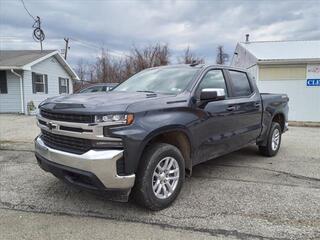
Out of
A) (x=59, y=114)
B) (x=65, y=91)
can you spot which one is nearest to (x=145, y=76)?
(x=59, y=114)

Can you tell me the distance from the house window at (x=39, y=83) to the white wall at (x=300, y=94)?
492 inches

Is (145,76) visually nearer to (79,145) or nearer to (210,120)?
(210,120)

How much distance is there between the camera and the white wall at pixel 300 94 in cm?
1541

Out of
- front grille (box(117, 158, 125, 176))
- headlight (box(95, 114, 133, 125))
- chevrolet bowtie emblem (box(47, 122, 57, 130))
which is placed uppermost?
headlight (box(95, 114, 133, 125))

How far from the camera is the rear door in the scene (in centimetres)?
528

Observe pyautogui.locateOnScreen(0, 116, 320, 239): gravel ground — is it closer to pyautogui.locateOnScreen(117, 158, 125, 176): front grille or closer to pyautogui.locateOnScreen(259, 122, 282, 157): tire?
pyautogui.locateOnScreen(117, 158, 125, 176): front grille

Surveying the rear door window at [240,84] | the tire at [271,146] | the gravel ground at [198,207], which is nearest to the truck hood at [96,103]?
the gravel ground at [198,207]

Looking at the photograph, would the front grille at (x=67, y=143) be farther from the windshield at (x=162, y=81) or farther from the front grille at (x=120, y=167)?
the windshield at (x=162, y=81)

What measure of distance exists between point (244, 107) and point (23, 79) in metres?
15.0

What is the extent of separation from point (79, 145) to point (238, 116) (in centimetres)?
283

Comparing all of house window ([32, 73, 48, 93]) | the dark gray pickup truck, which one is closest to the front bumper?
the dark gray pickup truck

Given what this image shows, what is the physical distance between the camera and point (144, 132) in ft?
11.5

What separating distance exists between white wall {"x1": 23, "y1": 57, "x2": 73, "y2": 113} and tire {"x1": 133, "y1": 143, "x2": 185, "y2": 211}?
612 inches

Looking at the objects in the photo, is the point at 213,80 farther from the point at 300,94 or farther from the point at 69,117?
the point at 300,94
